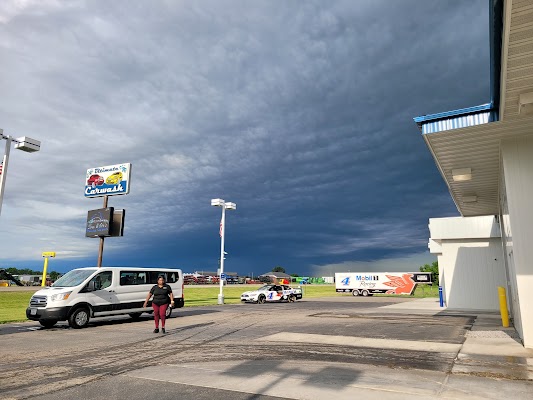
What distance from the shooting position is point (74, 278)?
14445 millimetres

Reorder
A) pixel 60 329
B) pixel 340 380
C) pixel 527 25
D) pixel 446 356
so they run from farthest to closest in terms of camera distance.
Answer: pixel 60 329, pixel 446 356, pixel 340 380, pixel 527 25

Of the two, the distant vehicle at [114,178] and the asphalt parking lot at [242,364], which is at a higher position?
the distant vehicle at [114,178]

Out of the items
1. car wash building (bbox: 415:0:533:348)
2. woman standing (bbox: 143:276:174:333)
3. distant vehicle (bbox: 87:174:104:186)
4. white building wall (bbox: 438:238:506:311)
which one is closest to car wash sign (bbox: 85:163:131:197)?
distant vehicle (bbox: 87:174:104:186)

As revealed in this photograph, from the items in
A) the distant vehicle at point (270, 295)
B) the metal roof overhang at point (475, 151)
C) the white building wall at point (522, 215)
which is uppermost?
the metal roof overhang at point (475, 151)

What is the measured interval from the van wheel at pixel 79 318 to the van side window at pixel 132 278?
187 cm

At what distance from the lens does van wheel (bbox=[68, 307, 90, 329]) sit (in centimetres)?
1326

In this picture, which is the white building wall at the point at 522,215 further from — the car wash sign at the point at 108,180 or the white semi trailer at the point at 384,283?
the white semi trailer at the point at 384,283

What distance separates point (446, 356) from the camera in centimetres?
802

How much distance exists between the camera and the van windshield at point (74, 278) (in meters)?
14.1

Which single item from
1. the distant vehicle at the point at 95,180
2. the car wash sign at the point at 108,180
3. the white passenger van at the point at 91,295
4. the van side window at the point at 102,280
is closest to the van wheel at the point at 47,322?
the white passenger van at the point at 91,295

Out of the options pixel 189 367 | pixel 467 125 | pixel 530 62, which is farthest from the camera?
pixel 467 125

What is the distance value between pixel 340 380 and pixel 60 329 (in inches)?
454

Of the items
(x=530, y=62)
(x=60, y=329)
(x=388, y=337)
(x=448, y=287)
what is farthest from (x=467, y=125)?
(x=448, y=287)

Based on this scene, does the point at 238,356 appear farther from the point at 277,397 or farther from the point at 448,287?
the point at 448,287
